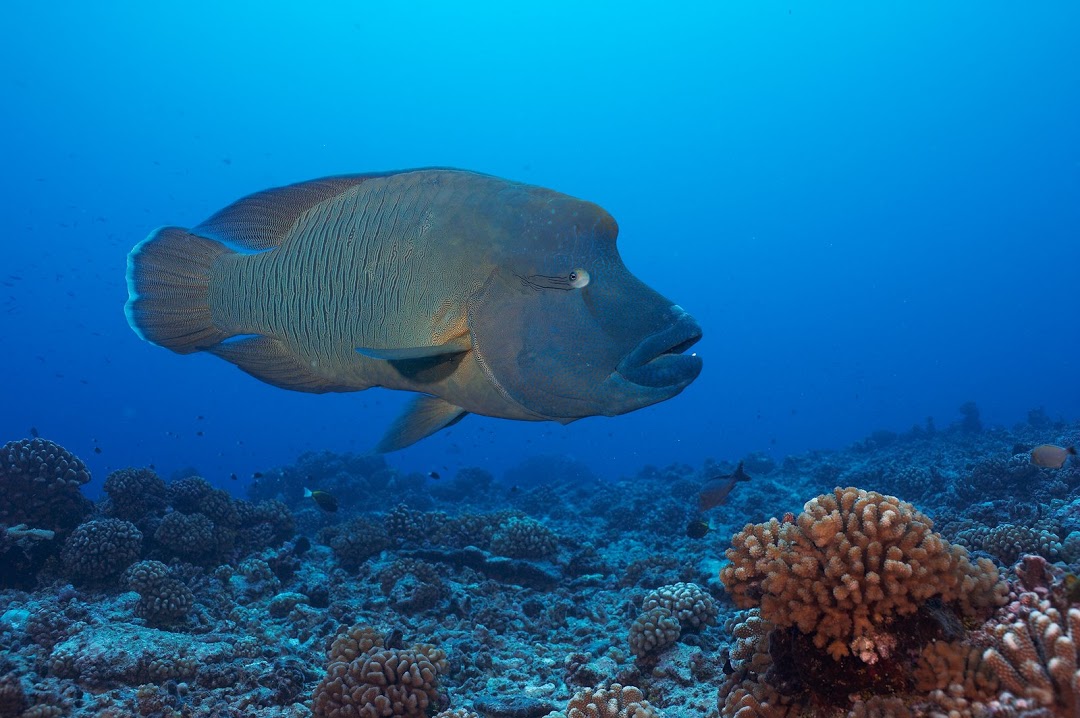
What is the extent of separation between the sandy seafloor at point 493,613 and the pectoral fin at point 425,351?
6.35 ft

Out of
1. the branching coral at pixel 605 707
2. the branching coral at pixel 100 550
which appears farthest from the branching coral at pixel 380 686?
the branching coral at pixel 100 550

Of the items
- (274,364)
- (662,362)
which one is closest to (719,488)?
(662,362)

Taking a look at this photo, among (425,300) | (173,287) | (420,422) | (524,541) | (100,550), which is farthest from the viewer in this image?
(524,541)

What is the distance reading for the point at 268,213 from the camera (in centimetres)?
346

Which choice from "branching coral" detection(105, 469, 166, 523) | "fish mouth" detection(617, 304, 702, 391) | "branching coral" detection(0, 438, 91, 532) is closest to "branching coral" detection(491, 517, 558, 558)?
"branching coral" detection(105, 469, 166, 523)

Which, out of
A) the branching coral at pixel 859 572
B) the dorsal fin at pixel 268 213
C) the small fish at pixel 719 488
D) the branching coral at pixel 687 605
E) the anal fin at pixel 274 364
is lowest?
the branching coral at pixel 687 605

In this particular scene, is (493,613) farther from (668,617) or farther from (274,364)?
(274,364)

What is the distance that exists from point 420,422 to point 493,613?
435 centimetres

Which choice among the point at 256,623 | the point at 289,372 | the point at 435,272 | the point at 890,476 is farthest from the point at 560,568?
the point at 890,476

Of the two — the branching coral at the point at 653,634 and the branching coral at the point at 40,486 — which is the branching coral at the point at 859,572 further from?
the branching coral at the point at 40,486

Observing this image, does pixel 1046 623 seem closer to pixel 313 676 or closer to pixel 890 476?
pixel 313 676

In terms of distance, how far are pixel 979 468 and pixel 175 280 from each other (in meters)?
12.7

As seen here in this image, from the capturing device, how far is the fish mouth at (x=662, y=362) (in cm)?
244

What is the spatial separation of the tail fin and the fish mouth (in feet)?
8.57
